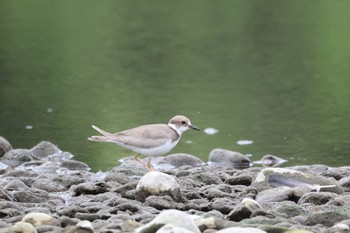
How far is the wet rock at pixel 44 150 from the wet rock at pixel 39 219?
687 centimetres

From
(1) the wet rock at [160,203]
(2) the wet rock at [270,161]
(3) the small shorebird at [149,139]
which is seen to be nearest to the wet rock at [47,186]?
(3) the small shorebird at [149,139]

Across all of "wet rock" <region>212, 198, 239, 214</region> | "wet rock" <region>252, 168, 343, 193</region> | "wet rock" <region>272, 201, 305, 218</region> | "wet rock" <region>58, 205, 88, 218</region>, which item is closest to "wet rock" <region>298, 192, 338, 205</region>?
"wet rock" <region>272, 201, 305, 218</region>

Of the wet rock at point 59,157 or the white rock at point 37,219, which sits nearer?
the white rock at point 37,219

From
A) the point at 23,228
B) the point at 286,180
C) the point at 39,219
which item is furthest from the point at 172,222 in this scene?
the point at 286,180

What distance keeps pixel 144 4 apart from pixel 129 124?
23981 mm

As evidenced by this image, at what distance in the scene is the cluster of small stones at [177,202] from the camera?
8.27m

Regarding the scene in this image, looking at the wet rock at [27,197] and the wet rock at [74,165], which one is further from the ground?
the wet rock at [74,165]

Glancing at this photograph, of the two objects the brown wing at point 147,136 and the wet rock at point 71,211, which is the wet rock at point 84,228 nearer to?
the wet rock at point 71,211

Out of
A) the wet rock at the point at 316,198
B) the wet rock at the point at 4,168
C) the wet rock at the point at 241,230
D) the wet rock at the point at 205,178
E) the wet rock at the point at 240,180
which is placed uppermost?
the wet rock at the point at 4,168

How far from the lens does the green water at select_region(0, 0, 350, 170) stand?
1772cm

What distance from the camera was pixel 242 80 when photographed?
2481 centimetres

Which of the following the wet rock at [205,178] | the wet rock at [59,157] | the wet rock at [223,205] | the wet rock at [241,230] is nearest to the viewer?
the wet rock at [241,230]

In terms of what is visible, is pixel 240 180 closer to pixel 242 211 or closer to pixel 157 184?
pixel 157 184

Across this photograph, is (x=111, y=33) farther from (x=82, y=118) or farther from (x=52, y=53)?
(x=82, y=118)
